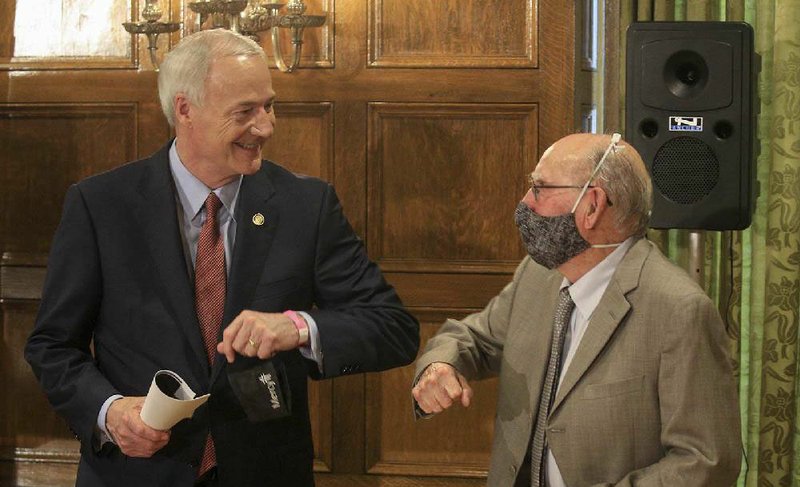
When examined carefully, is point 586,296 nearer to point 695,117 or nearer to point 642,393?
point 642,393

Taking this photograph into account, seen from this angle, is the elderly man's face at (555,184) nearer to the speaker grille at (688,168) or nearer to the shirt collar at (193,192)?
the shirt collar at (193,192)

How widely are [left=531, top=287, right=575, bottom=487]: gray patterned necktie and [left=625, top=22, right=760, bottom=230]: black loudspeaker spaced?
116cm

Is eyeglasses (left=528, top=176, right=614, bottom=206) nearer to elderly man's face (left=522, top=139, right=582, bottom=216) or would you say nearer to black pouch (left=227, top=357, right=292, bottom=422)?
elderly man's face (left=522, top=139, right=582, bottom=216)

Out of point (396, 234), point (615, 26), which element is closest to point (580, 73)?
point (615, 26)

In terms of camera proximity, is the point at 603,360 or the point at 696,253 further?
the point at 696,253

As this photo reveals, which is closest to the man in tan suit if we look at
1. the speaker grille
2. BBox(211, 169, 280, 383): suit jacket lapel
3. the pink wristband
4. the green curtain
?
the pink wristband

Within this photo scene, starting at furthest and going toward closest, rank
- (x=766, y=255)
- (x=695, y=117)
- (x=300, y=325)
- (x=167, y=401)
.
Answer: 1. (x=766, y=255)
2. (x=695, y=117)
3. (x=300, y=325)
4. (x=167, y=401)

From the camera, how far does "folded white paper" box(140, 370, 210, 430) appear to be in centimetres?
205

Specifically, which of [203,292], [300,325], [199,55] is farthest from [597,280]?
[199,55]

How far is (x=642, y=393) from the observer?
6.95 ft

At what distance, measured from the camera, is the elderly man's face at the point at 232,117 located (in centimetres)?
236

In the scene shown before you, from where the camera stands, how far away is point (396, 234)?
428 cm

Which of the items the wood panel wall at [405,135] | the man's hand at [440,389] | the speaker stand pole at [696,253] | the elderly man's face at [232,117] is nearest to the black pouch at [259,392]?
the man's hand at [440,389]

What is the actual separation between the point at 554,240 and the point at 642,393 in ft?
1.14
